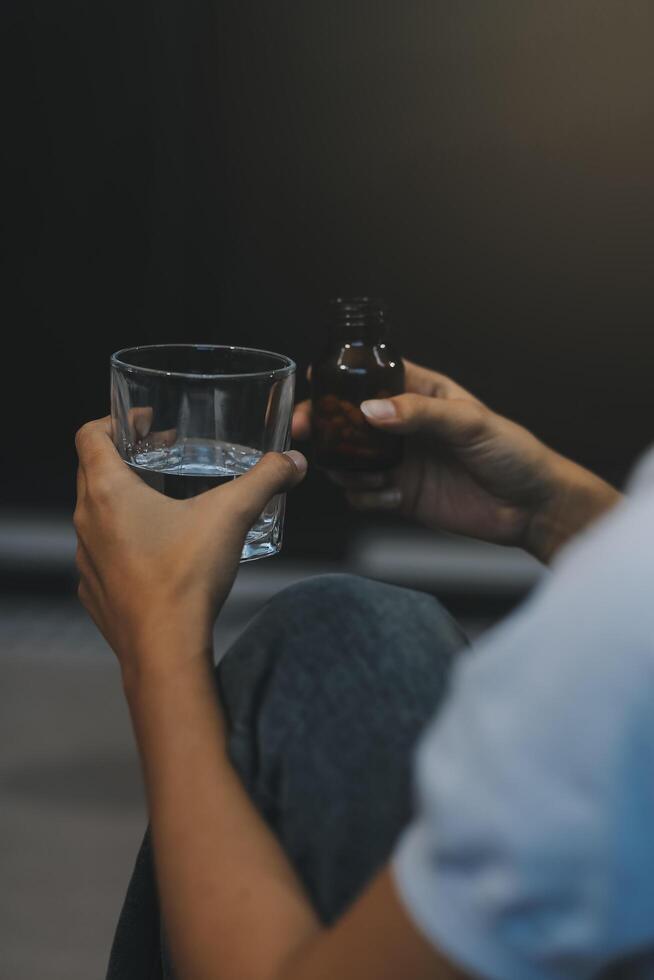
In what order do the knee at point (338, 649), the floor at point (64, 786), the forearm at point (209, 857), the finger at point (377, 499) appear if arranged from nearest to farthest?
the forearm at point (209, 857), the knee at point (338, 649), the finger at point (377, 499), the floor at point (64, 786)

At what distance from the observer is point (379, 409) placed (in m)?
1.07

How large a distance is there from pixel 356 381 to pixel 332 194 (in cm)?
114

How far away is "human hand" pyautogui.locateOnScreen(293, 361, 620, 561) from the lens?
1.09 metres

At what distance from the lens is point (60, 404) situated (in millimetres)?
2205

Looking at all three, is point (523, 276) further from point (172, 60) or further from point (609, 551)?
point (609, 551)

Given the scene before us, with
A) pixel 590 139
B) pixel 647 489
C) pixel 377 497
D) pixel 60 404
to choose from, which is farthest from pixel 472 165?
pixel 647 489

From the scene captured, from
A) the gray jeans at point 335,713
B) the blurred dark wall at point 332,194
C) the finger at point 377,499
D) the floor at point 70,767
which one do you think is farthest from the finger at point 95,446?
the blurred dark wall at point 332,194

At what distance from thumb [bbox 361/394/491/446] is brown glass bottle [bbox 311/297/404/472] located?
29 mm

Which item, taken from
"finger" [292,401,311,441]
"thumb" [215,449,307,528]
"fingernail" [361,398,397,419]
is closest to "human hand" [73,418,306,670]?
"thumb" [215,449,307,528]

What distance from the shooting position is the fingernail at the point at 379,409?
107 centimetres

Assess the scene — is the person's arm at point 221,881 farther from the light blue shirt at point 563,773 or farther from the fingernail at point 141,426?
the fingernail at point 141,426

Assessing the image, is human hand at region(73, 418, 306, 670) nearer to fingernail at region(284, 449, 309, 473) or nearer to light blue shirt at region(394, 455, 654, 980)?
fingernail at region(284, 449, 309, 473)

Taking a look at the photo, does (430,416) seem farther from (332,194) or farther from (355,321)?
(332,194)

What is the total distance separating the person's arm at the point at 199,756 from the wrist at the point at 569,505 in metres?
0.38
